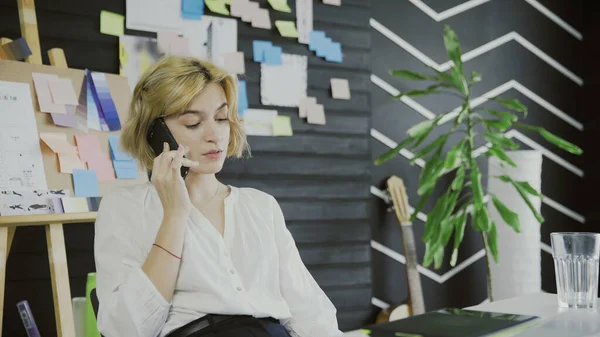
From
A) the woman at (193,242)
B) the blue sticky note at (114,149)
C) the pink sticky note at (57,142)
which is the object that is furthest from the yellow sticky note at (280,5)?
the woman at (193,242)

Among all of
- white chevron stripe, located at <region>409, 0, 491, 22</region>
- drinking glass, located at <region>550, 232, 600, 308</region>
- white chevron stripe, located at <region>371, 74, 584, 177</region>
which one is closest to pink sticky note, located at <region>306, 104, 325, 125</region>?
white chevron stripe, located at <region>371, 74, 584, 177</region>

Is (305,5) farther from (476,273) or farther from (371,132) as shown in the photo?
(476,273)

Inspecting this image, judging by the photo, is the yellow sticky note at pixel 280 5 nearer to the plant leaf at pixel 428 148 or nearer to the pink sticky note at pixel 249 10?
the pink sticky note at pixel 249 10

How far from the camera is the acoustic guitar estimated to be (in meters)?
3.54

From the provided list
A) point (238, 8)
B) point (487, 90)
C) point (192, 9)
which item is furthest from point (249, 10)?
point (487, 90)

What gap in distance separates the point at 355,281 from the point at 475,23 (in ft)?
5.67

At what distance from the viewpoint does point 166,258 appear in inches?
56.9

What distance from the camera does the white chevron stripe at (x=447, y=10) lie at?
13.0 feet

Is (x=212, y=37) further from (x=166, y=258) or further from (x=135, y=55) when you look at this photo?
(x=166, y=258)

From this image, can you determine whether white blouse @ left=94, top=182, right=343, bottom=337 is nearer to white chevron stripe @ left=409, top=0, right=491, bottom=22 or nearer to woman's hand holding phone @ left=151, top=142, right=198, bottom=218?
woman's hand holding phone @ left=151, top=142, right=198, bottom=218

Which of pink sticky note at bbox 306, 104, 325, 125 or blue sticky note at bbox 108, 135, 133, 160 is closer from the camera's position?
blue sticky note at bbox 108, 135, 133, 160

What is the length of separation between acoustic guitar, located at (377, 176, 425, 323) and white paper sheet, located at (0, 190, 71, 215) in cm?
181

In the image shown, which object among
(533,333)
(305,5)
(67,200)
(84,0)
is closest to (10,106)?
(67,200)

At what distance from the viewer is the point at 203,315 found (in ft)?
4.92
